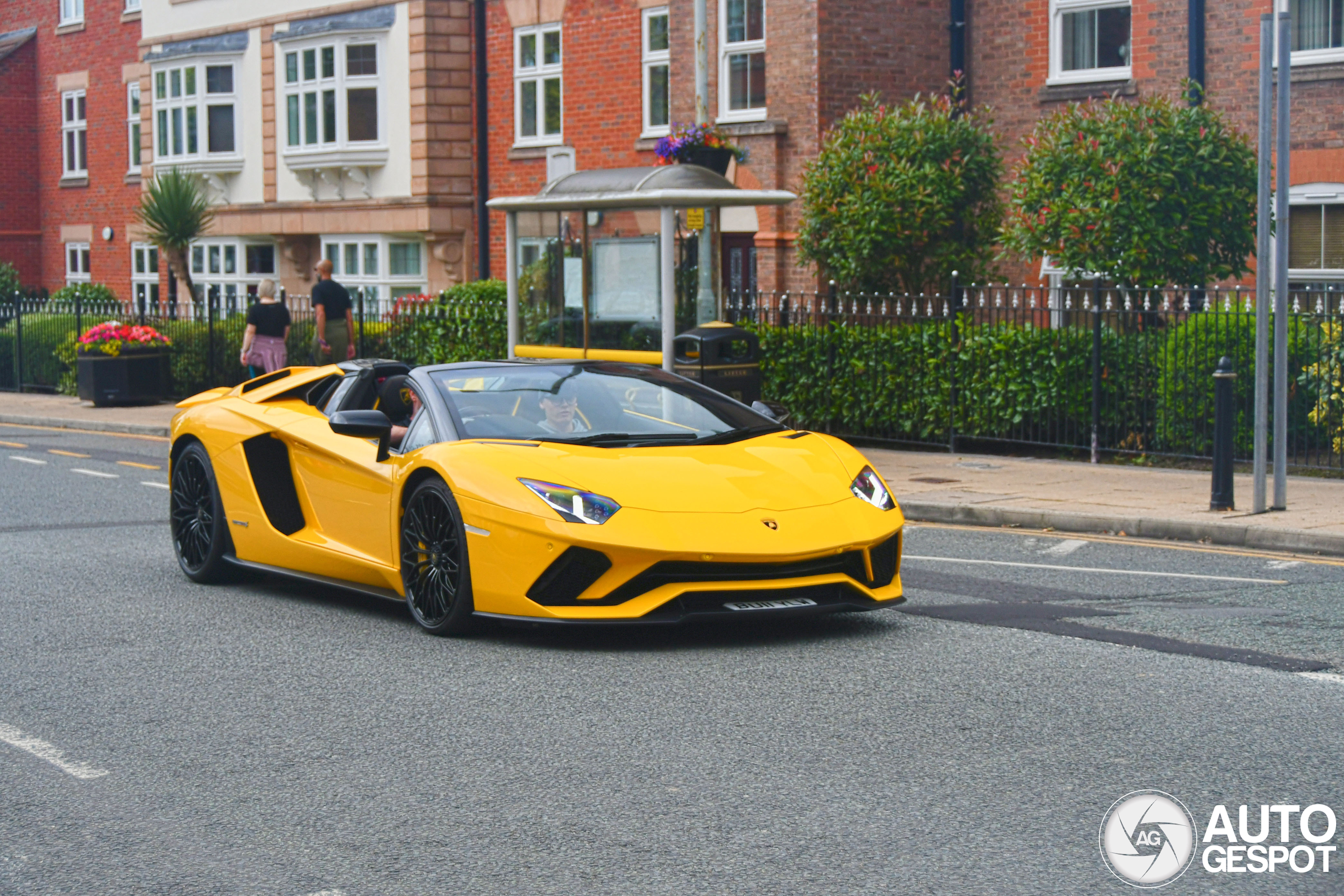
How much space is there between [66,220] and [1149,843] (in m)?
38.1

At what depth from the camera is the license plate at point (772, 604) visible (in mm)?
7086

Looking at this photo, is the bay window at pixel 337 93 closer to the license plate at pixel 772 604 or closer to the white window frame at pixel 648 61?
the white window frame at pixel 648 61

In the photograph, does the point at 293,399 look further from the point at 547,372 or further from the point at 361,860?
the point at 361,860

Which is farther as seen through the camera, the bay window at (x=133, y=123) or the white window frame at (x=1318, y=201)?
the bay window at (x=133, y=123)

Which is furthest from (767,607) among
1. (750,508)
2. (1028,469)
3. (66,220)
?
(66,220)

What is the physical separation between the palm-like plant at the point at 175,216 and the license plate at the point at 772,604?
23.3 meters

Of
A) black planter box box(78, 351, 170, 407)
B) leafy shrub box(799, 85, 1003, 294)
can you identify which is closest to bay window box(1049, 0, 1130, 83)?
leafy shrub box(799, 85, 1003, 294)

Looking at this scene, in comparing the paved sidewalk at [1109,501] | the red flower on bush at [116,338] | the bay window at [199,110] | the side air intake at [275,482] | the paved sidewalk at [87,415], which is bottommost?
the paved sidewalk at [1109,501]

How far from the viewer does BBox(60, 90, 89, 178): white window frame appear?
3862cm

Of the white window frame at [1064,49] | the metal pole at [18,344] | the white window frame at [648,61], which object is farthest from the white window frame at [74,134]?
the white window frame at [1064,49]

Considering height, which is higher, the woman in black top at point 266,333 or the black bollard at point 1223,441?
the woman in black top at point 266,333

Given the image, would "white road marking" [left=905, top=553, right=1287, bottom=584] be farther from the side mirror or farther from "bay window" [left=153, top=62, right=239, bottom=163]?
"bay window" [left=153, top=62, right=239, bottom=163]

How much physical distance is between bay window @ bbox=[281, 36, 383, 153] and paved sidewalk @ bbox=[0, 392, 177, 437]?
742cm

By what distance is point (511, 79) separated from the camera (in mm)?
28078
